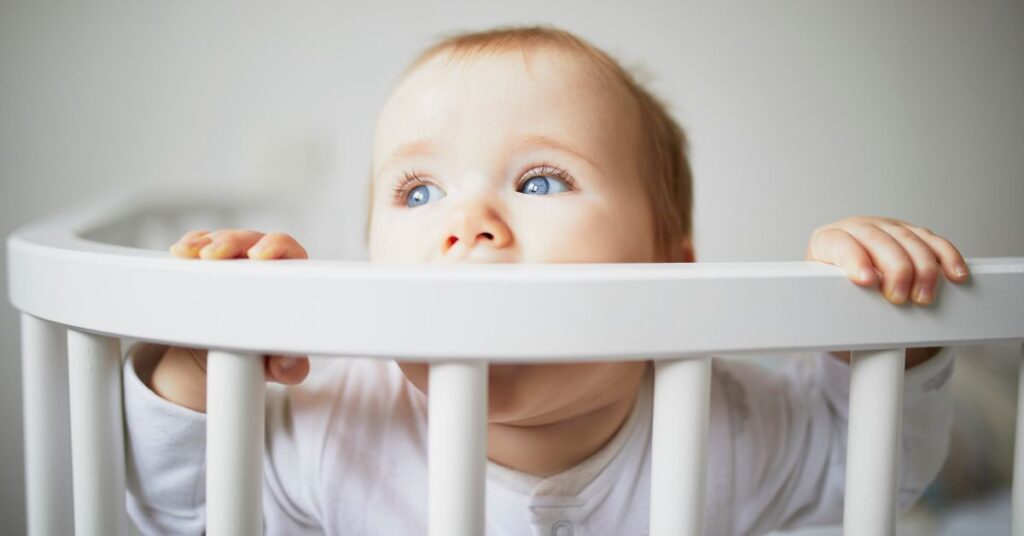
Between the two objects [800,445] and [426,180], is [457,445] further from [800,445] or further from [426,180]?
[800,445]

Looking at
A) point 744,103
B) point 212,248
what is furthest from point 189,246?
point 744,103

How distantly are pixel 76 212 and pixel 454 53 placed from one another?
330mm

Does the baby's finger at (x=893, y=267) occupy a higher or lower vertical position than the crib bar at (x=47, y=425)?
higher

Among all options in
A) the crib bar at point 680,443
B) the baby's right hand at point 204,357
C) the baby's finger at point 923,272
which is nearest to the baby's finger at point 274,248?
the baby's right hand at point 204,357

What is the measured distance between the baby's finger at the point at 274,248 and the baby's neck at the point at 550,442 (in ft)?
0.78

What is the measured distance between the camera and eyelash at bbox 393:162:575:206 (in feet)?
2.09

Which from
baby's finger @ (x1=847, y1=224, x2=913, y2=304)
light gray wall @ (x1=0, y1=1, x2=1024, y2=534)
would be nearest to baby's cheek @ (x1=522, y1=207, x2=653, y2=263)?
baby's finger @ (x1=847, y1=224, x2=913, y2=304)

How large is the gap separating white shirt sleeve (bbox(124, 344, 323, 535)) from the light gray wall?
773 mm

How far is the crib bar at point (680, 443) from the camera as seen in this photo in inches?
14.6

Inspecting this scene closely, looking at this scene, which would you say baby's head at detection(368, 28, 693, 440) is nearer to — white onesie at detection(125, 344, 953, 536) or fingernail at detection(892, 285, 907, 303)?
white onesie at detection(125, 344, 953, 536)

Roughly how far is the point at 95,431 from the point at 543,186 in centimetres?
34

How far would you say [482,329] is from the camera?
1.14ft

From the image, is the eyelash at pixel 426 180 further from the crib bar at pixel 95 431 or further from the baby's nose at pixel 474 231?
the crib bar at pixel 95 431

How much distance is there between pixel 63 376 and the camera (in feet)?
1.63
